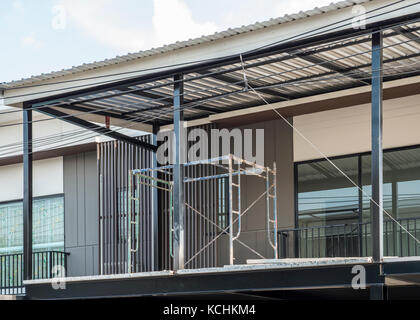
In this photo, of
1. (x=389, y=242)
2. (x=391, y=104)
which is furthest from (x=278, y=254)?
(x=391, y=104)

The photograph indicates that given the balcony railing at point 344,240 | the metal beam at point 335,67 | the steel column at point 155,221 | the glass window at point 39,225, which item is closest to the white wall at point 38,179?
the glass window at point 39,225

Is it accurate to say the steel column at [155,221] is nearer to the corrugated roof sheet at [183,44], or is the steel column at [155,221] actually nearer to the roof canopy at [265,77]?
the roof canopy at [265,77]

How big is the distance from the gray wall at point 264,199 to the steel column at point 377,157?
541 cm

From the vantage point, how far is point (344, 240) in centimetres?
1580

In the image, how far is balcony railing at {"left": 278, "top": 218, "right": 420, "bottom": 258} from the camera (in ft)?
50.0

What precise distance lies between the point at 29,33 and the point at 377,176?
3023 cm

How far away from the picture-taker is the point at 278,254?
16672mm

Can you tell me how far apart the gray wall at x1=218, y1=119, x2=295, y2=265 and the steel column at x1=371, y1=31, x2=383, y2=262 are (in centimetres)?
541

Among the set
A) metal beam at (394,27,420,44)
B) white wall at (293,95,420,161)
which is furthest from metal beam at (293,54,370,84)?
metal beam at (394,27,420,44)

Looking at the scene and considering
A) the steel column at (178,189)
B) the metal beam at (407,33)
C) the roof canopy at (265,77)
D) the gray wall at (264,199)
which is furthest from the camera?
the gray wall at (264,199)

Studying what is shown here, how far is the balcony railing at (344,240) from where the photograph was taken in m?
15.2

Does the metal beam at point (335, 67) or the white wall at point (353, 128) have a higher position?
the metal beam at point (335, 67)

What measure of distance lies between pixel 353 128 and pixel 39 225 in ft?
30.3
